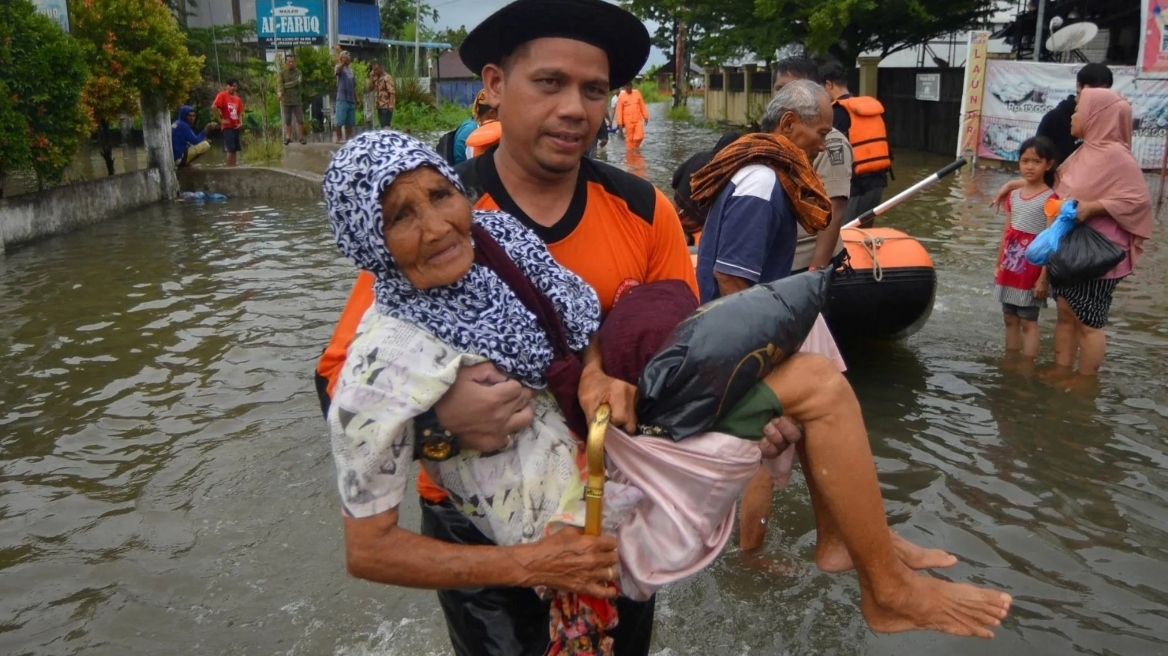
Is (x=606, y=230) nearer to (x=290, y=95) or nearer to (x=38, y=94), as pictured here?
(x=38, y=94)

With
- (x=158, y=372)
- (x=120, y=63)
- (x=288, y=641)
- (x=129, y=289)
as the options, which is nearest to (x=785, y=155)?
(x=288, y=641)

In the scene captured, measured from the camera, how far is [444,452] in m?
1.91

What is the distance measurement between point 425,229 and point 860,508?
109 cm

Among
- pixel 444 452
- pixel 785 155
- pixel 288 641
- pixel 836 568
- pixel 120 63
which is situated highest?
pixel 120 63

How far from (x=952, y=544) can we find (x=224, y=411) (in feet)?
14.7

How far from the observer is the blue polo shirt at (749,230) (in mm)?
3646

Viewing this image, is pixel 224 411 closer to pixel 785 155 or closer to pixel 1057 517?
pixel 785 155

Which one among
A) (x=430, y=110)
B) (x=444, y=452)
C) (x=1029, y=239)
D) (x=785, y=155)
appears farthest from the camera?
(x=430, y=110)

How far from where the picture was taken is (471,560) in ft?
6.17

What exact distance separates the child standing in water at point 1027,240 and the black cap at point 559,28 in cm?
486

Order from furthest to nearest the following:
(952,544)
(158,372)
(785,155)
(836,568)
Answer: (158,372) → (952,544) → (785,155) → (836,568)

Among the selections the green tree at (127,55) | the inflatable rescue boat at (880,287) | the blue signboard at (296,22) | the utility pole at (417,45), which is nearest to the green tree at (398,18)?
the utility pole at (417,45)

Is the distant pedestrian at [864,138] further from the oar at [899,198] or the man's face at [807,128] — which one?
the man's face at [807,128]

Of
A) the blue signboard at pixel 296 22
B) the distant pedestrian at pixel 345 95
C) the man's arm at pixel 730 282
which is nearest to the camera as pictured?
the man's arm at pixel 730 282
